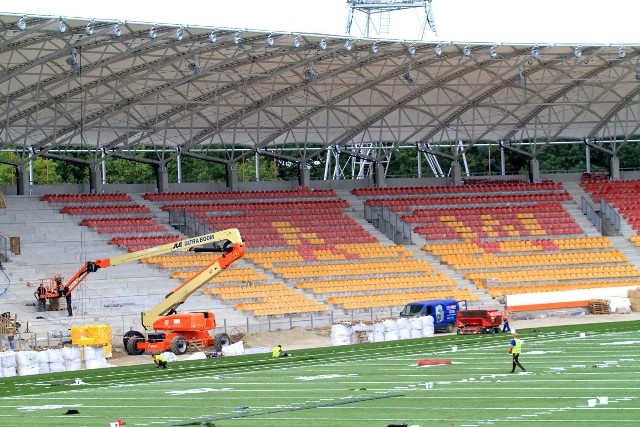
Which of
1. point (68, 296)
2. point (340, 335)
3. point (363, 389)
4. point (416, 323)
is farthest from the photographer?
point (416, 323)

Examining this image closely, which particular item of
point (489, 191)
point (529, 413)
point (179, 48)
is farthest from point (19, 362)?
point (489, 191)

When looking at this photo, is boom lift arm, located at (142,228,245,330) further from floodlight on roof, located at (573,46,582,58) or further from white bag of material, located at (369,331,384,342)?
floodlight on roof, located at (573,46,582,58)

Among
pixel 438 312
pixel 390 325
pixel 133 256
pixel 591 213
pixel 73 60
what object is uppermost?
pixel 73 60

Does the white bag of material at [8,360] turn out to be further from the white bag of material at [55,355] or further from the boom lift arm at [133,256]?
the boom lift arm at [133,256]

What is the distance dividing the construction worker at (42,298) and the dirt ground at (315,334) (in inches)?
150

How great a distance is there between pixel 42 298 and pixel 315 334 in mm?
9468

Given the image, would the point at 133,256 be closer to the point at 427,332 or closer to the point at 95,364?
the point at 95,364

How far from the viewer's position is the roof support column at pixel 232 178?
62.8 m

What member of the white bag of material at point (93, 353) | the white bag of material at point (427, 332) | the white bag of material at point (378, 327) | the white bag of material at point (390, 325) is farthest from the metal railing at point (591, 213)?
the white bag of material at point (93, 353)

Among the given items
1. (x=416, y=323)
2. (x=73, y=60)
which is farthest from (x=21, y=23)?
(x=416, y=323)

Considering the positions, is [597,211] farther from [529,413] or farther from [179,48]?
[529,413]

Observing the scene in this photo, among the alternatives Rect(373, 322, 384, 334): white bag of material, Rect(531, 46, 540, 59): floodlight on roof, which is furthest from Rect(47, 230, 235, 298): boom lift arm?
Rect(531, 46, 540, 59): floodlight on roof

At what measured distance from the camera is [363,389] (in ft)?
88.3

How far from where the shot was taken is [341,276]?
53.3m
